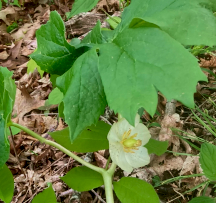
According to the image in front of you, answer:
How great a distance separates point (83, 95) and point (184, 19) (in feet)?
1.12

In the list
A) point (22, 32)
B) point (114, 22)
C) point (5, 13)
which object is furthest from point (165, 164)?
point (5, 13)

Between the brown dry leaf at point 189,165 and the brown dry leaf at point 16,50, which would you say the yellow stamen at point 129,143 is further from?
the brown dry leaf at point 16,50

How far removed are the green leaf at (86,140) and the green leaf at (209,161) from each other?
1.21 ft

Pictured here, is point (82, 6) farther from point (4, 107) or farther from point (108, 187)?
point (108, 187)

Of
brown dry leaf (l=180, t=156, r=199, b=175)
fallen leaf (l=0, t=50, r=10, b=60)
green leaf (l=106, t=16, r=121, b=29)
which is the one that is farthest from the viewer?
fallen leaf (l=0, t=50, r=10, b=60)

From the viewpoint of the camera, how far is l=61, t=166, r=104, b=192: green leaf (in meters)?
0.87

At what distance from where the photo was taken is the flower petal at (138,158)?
856mm

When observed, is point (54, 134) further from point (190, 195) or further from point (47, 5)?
point (47, 5)

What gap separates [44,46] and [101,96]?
261 millimetres

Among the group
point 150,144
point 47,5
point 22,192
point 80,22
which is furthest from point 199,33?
point 47,5

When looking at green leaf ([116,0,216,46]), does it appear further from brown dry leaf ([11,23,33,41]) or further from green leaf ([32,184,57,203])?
brown dry leaf ([11,23,33,41])

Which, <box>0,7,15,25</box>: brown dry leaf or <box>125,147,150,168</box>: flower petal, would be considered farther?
<box>0,7,15,25</box>: brown dry leaf

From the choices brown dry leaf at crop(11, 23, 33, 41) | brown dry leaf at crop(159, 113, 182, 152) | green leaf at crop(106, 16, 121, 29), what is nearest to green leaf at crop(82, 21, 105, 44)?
brown dry leaf at crop(159, 113, 182, 152)

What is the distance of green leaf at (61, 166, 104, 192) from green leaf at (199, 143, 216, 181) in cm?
39
